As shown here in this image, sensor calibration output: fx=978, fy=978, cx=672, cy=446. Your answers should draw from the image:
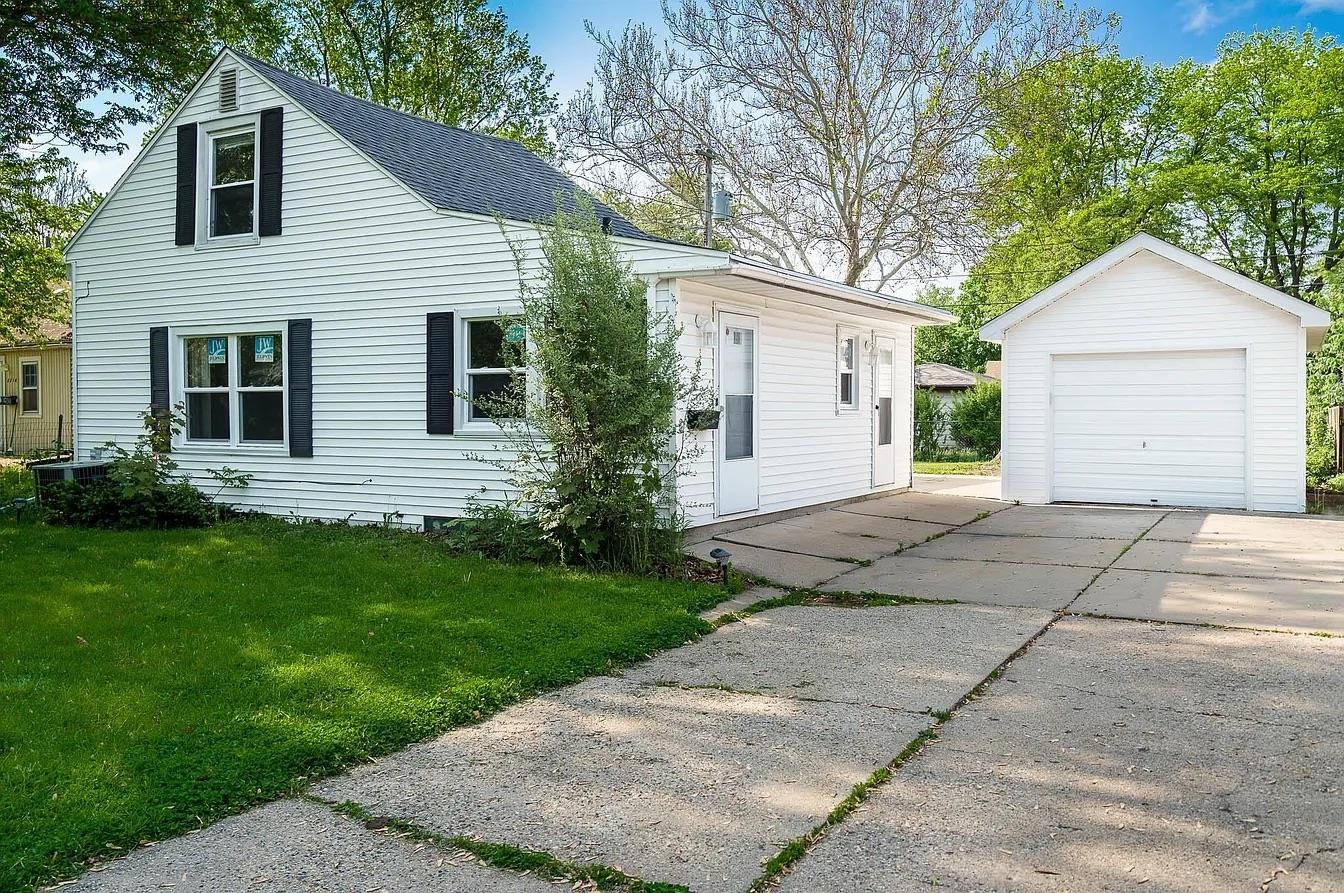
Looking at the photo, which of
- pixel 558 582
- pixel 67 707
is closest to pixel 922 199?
pixel 558 582

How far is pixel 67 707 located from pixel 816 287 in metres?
7.52

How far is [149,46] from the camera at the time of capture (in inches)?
617

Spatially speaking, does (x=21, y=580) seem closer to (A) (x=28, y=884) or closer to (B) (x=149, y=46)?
(A) (x=28, y=884)

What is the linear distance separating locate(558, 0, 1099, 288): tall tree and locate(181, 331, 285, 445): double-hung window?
44.4 feet

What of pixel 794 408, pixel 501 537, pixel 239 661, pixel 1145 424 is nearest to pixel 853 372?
pixel 794 408

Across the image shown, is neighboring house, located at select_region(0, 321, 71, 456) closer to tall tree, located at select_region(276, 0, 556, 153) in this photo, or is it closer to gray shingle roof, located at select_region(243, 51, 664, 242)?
tall tree, located at select_region(276, 0, 556, 153)

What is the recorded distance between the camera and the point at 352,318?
417 inches

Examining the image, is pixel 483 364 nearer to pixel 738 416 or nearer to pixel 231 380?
pixel 738 416

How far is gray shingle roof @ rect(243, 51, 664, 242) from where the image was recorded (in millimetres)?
10625

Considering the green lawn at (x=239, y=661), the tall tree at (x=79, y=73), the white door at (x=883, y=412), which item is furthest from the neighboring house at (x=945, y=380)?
the green lawn at (x=239, y=661)

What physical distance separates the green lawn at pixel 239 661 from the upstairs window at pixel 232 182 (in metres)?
4.29

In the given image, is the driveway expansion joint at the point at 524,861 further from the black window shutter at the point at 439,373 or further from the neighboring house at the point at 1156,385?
the neighboring house at the point at 1156,385

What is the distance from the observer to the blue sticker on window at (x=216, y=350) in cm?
1145

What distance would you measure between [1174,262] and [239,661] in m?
11.4
